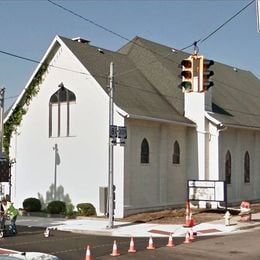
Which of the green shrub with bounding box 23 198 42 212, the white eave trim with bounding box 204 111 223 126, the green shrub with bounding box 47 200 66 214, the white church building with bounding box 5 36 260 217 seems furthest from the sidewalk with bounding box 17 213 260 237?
the white eave trim with bounding box 204 111 223 126

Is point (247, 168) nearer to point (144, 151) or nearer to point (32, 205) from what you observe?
point (144, 151)


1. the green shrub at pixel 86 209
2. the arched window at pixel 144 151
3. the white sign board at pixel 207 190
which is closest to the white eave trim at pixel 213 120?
the white sign board at pixel 207 190

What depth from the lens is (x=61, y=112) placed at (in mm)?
31672

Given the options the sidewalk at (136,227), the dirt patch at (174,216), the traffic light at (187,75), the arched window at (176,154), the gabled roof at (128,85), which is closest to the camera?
the traffic light at (187,75)

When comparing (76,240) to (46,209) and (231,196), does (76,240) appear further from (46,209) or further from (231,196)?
(231,196)

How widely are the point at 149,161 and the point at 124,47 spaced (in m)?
12.2

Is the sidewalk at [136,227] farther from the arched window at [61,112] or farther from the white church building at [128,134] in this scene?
the arched window at [61,112]

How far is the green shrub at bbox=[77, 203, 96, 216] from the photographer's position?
28.6 metres

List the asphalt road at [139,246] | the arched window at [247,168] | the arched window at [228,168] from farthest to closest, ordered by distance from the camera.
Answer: the arched window at [247,168] < the arched window at [228,168] < the asphalt road at [139,246]

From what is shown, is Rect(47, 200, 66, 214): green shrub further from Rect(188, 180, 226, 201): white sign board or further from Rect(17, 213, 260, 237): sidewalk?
Rect(188, 180, 226, 201): white sign board

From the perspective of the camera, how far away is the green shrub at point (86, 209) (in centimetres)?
2864

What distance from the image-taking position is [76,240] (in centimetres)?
2017

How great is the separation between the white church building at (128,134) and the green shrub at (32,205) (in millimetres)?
570

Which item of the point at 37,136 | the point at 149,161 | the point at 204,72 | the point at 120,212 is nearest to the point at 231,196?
the point at 149,161
